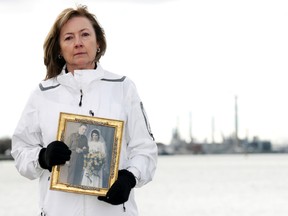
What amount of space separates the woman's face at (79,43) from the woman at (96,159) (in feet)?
1.10

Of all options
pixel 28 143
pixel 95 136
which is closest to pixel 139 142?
pixel 95 136

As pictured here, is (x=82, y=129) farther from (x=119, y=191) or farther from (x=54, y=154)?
(x=119, y=191)

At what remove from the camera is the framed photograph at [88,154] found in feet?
12.6

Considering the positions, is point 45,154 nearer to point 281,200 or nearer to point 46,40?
point 46,40

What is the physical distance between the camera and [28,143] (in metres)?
3.97

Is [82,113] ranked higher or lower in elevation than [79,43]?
lower

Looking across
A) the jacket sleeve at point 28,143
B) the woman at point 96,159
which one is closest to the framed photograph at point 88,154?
the woman at point 96,159

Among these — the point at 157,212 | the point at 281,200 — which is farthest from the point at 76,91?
the point at 281,200

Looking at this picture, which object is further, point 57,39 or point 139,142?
point 57,39

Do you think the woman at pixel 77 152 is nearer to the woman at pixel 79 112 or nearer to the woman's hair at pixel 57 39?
the woman at pixel 79 112

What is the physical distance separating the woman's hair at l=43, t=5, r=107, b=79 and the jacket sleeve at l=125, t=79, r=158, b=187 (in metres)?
0.30

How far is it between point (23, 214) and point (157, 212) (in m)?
3.84

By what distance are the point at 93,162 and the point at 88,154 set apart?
0.14 feet

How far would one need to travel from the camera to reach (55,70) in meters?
4.08
